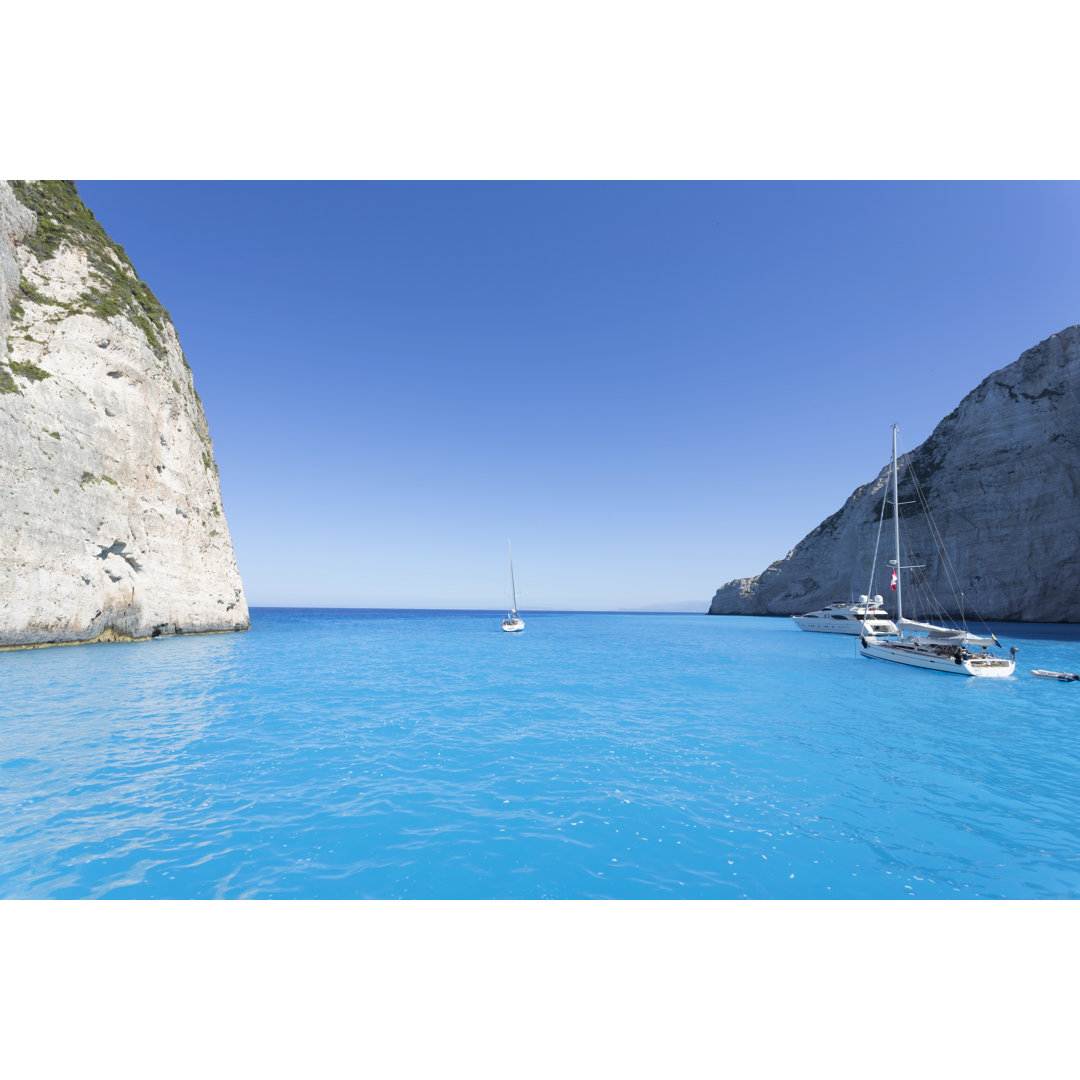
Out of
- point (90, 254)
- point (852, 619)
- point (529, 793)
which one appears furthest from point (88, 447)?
point (852, 619)

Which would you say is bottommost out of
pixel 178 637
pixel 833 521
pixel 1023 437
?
pixel 178 637

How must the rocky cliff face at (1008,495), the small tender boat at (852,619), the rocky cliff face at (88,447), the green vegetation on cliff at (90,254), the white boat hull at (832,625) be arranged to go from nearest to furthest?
the rocky cliff face at (88,447) < the green vegetation on cliff at (90,254) < the small tender boat at (852,619) < the rocky cliff face at (1008,495) < the white boat hull at (832,625)

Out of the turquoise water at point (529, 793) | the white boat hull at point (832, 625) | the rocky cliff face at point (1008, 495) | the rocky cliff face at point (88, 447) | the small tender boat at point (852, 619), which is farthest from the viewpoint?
the white boat hull at point (832, 625)

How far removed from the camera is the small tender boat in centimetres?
4522

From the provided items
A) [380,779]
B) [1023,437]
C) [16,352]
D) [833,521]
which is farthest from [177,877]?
[833,521]

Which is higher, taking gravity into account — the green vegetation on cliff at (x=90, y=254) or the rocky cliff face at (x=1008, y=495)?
the green vegetation on cliff at (x=90, y=254)

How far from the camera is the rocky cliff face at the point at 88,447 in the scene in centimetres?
2516

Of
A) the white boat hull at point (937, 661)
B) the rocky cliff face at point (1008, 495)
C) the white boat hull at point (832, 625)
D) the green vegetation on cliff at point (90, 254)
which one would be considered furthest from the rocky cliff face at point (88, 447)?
the rocky cliff face at point (1008, 495)

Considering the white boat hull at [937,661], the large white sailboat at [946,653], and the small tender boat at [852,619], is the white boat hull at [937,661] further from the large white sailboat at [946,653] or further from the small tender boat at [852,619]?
the small tender boat at [852,619]

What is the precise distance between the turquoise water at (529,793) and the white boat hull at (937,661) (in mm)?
2885

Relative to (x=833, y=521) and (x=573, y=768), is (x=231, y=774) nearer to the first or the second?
(x=573, y=768)

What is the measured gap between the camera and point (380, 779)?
30.3 feet

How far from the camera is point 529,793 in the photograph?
8664 millimetres
